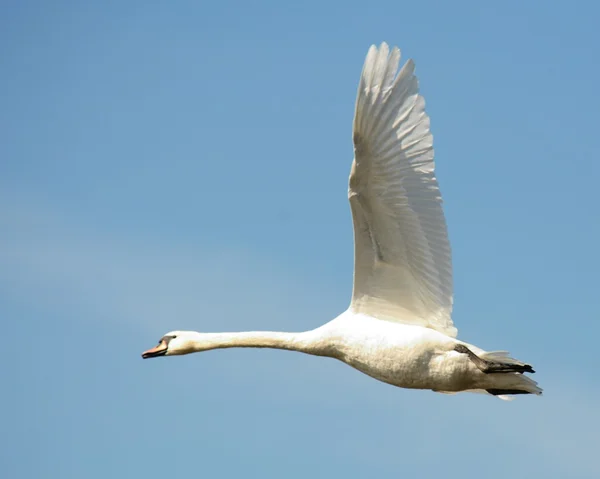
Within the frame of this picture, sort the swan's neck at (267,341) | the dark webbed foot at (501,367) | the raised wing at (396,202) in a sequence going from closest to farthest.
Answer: the raised wing at (396,202) < the dark webbed foot at (501,367) < the swan's neck at (267,341)

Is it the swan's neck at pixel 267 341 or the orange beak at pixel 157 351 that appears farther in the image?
the orange beak at pixel 157 351

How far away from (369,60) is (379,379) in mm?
4331

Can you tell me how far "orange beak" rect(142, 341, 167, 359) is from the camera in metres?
20.1

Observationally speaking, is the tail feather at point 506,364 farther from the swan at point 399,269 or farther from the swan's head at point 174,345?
the swan's head at point 174,345

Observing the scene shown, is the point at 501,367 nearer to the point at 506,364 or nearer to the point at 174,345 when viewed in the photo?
the point at 506,364

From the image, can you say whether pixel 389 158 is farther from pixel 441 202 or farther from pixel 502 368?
pixel 502 368

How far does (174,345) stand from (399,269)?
4.10 metres

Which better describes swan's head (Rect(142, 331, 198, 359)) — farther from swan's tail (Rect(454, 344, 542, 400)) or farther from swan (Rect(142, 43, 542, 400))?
swan's tail (Rect(454, 344, 542, 400))

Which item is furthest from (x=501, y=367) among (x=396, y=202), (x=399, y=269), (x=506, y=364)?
(x=396, y=202)

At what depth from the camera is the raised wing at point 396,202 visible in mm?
16812

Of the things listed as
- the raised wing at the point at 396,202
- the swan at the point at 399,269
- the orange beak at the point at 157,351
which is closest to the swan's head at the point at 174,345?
the orange beak at the point at 157,351

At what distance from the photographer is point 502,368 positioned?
17.1 meters

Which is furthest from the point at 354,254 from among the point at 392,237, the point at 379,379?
the point at 379,379

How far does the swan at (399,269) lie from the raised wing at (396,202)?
1 cm
